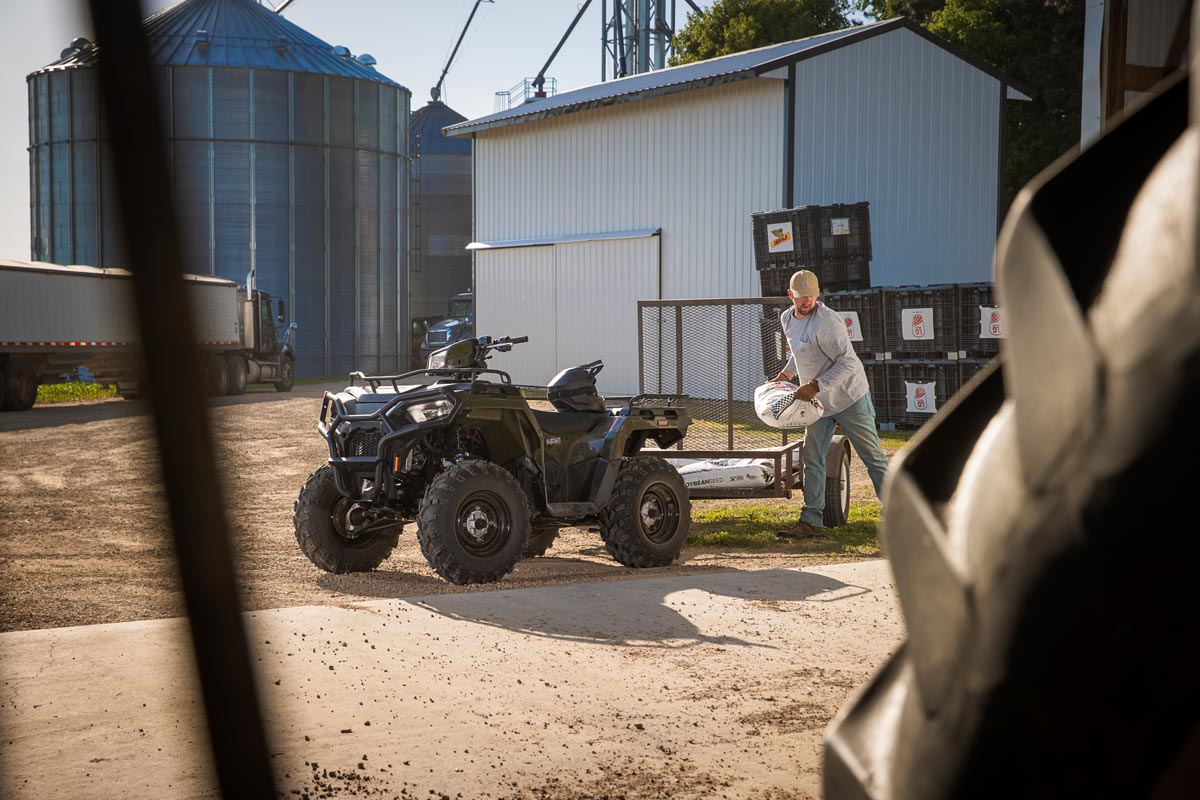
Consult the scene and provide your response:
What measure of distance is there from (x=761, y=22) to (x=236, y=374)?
21.1 meters

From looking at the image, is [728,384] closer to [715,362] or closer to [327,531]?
[327,531]

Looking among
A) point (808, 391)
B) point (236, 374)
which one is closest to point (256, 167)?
point (236, 374)

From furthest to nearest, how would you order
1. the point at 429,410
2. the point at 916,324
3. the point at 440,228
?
the point at 440,228
the point at 916,324
the point at 429,410

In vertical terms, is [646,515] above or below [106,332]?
below

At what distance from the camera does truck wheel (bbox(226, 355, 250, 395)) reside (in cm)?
3341

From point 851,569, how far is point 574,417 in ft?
7.77

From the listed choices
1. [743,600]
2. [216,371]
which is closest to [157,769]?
[743,600]

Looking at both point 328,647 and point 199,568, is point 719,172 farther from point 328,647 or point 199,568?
point 328,647

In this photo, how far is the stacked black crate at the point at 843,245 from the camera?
22.9 m

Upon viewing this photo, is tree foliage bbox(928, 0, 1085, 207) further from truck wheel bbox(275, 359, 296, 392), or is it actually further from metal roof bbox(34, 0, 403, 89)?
metal roof bbox(34, 0, 403, 89)

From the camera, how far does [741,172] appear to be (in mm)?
27000

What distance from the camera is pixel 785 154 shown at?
2603cm

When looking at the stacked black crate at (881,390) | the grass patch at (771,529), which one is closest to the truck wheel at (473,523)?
the grass patch at (771,529)

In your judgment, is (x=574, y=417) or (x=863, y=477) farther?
(x=863, y=477)
